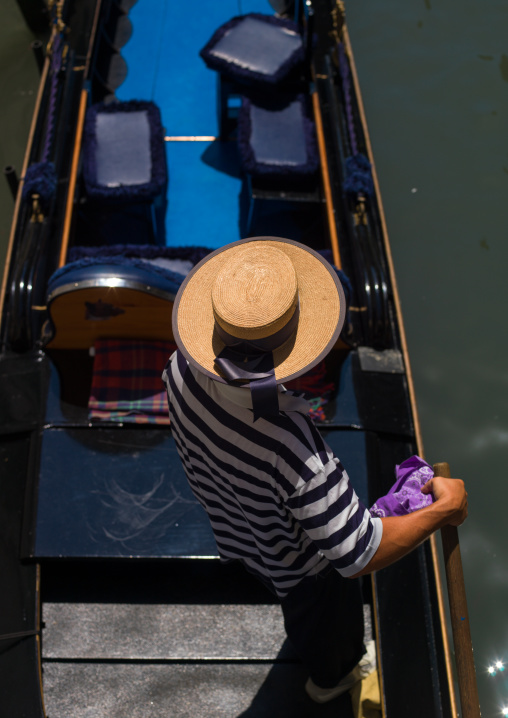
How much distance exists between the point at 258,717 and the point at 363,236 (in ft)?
5.96

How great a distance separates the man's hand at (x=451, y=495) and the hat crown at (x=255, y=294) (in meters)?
0.49

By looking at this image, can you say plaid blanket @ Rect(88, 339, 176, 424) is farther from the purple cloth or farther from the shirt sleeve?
the shirt sleeve

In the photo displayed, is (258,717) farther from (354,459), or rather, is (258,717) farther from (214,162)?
(214,162)

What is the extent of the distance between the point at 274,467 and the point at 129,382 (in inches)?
51.6

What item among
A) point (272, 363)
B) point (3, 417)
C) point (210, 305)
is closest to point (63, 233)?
point (3, 417)

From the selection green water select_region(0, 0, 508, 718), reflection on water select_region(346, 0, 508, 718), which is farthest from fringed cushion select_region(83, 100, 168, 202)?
reflection on water select_region(346, 0, 508, 718)

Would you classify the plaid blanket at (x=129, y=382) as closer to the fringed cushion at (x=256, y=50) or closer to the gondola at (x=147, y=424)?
the gondola at (x=147, y=424)

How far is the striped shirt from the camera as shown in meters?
1.27

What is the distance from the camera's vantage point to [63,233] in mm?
2889

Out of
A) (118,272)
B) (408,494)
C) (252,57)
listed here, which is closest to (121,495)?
(118,272)

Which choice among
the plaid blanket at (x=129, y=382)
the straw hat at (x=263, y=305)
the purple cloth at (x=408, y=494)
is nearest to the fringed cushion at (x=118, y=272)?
the plaid blanket at (x=129, y=382)

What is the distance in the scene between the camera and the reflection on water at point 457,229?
10.5 ft

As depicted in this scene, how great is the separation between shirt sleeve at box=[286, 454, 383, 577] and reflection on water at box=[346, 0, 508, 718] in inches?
76.8

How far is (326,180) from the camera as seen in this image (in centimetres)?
312
